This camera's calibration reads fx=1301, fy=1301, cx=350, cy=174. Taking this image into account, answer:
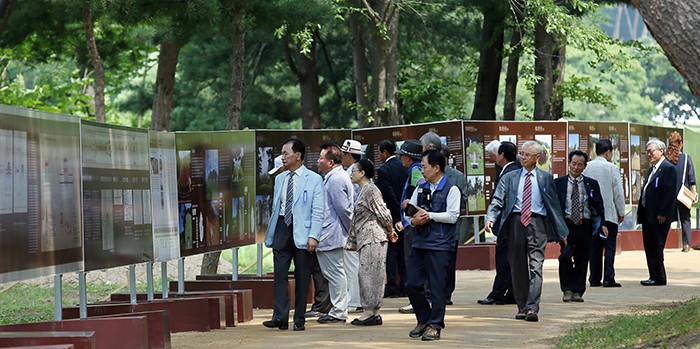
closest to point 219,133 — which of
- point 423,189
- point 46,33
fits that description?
point 423,189

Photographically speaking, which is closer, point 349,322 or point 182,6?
point 349,322

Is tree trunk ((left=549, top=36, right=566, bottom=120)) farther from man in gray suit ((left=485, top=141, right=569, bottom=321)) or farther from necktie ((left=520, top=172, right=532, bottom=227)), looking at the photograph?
necktie ((left=520, top=172, right=532, bottom=227))

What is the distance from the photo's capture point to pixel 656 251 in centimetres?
1689

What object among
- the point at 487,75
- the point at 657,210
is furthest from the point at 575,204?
the point at 487,75

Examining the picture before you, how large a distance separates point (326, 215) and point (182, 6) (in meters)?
5.50

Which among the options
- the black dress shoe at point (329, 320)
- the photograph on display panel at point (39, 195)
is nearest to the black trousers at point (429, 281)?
the black dress shoe at point (329, 320)

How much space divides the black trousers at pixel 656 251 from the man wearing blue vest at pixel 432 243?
237 inches

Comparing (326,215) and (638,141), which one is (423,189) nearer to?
(326,215)

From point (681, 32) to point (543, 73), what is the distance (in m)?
16.6

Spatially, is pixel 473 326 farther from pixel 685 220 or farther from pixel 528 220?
pixel 685 220

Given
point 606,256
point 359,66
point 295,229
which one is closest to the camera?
point 295,229

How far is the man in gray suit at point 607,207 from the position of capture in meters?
16.6

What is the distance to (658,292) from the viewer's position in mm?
15859

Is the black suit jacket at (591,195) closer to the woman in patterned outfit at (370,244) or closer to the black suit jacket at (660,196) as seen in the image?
the black suit jacket at (660,196)
